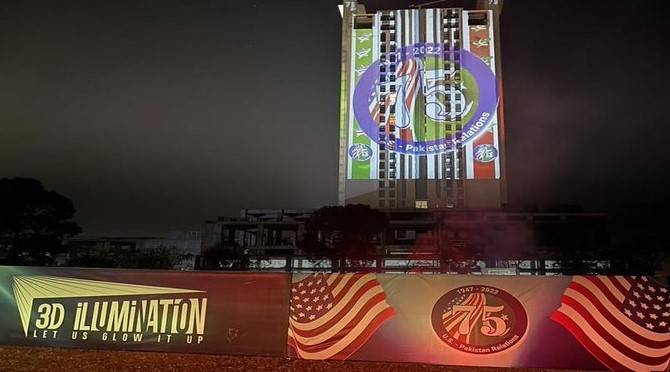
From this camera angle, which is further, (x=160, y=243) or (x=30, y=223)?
(x=160, y=243)

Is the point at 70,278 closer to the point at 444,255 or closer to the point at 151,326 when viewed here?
the point at 151,326

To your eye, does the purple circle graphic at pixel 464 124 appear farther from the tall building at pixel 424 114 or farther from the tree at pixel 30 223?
the tree at pixel 30 223

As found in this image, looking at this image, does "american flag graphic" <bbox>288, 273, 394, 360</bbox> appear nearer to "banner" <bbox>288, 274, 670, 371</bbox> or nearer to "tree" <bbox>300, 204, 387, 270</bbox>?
"banner" <bbox>288, 274, 670, 371</bbox>

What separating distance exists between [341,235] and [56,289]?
72274 mm

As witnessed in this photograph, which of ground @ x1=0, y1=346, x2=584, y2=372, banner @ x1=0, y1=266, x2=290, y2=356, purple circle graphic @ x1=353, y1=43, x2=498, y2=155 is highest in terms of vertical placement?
purple circle graphic @ x1=353, y1=43, x2=498, y2=155

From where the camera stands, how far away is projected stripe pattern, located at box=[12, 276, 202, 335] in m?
11.5

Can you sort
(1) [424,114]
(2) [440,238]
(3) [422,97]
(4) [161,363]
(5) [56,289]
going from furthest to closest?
(3) [422,97]
(1) [424,114]
(2) [440,238]
(5) [56,289]
(4) [161,363]

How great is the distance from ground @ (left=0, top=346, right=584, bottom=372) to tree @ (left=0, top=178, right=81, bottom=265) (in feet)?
196

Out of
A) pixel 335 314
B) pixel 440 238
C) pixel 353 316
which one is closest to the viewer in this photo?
pixel 353 316

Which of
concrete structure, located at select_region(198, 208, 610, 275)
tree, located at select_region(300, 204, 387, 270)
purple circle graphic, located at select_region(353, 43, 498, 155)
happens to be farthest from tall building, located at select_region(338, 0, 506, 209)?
tree, located at select_region(300, 204, 387, 270)

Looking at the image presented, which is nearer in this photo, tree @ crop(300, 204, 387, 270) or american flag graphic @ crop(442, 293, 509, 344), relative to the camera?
american flag graphic @ crop(442, 293, 509, 344)

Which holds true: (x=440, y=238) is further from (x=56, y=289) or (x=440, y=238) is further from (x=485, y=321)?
(x=56, y=289)

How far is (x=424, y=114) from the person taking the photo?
119 m

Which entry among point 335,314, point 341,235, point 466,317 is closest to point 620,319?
point 466,317
